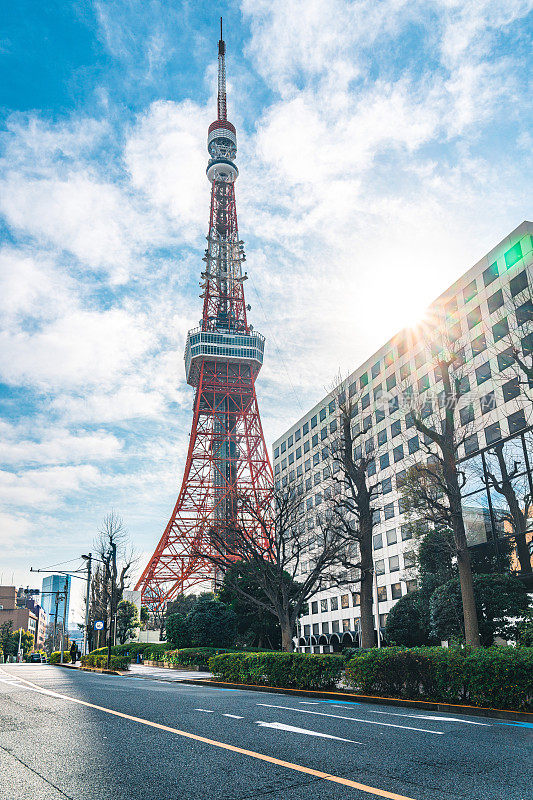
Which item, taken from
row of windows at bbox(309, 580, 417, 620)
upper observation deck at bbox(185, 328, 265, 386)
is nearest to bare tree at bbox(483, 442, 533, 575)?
row of windows at bbox(309, 580, 417, 620)

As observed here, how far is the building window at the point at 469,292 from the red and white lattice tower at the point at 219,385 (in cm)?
2827

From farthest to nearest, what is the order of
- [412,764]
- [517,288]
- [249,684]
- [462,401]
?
[462,401]
[517,288]
[249,684]
[412,764]

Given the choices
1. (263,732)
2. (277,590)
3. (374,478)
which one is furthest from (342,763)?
(374,478)

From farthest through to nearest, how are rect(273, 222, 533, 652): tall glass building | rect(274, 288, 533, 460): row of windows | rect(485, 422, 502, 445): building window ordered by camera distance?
rect(485, 422, 502, 445): building window, rect(274, 288, 533, 460): row of windows, rect(273, 222, 533, 652): tall glass building

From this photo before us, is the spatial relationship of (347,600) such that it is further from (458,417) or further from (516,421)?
(516,421)

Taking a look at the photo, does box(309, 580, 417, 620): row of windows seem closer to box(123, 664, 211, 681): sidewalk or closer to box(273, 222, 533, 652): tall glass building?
box(273, 222, 533, 652): tall glass building

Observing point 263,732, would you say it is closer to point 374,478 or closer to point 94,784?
point 94,784

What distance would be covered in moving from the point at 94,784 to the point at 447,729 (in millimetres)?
5306

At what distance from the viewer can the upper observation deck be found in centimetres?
8181

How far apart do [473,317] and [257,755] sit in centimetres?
4684

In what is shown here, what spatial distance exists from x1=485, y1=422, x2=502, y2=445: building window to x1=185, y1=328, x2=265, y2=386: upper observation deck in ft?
145

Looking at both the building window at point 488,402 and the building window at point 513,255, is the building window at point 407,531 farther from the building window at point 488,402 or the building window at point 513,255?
the building window at point 513,255

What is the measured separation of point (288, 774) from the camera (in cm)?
539

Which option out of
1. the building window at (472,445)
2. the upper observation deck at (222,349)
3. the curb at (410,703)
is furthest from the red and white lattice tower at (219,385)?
the curb at (410,703)
